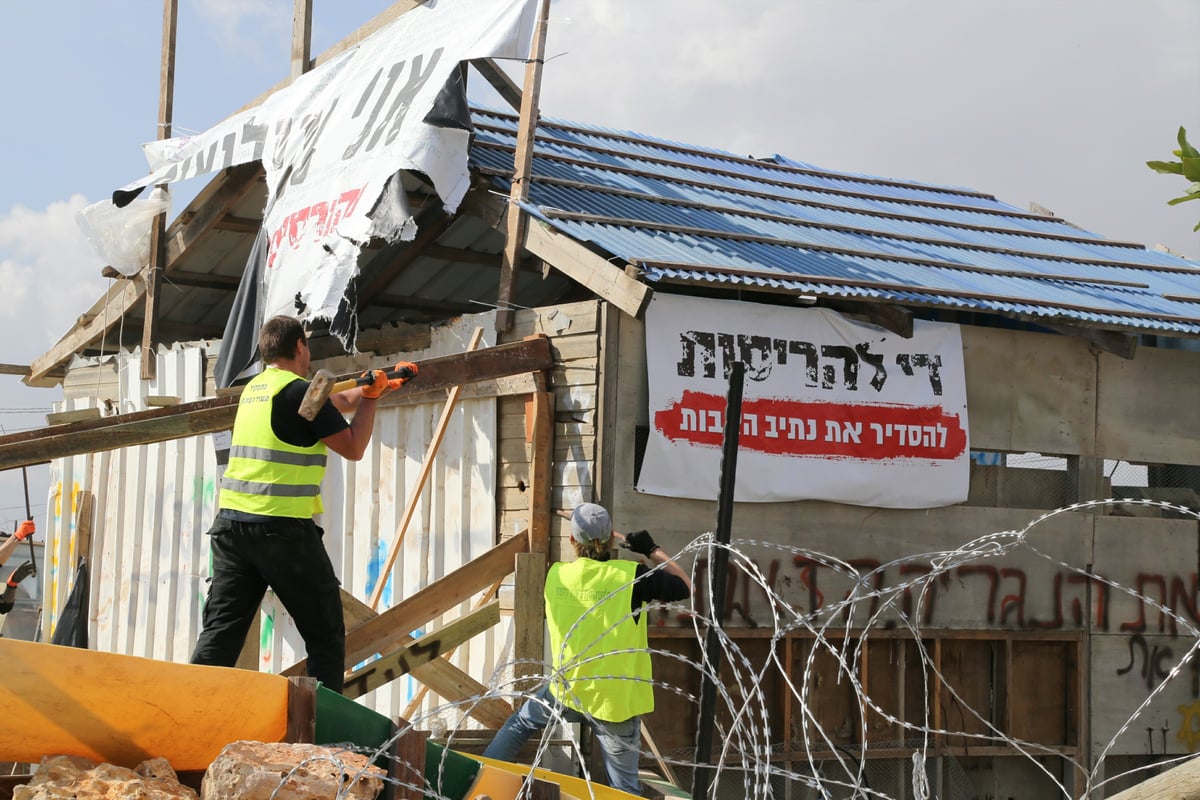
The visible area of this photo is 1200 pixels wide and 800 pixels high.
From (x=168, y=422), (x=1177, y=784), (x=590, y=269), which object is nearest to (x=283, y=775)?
(x=1177, y=784)

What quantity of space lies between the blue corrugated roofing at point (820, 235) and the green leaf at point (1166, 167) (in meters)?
3.42

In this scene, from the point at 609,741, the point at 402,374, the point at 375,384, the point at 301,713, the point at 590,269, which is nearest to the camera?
the point at 301,713

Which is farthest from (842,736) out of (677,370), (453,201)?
(453,201)

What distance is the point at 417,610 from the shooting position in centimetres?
801

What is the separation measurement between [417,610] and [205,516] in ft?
14.9

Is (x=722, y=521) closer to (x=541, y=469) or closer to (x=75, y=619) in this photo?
(x=541, y=469)

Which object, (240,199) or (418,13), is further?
(240,199)

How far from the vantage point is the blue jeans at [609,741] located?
6.88 meters

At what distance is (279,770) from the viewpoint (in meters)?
4.31

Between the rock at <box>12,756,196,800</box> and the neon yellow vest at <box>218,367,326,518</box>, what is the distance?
71.8 inches

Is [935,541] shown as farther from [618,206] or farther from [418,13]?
[418,13]

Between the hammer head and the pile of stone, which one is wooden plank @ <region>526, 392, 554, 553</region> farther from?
the pile of stone

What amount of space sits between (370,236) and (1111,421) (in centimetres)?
594

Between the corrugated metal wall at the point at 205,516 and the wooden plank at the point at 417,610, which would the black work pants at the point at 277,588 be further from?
the corrugated metal wall at the point at 205,516
